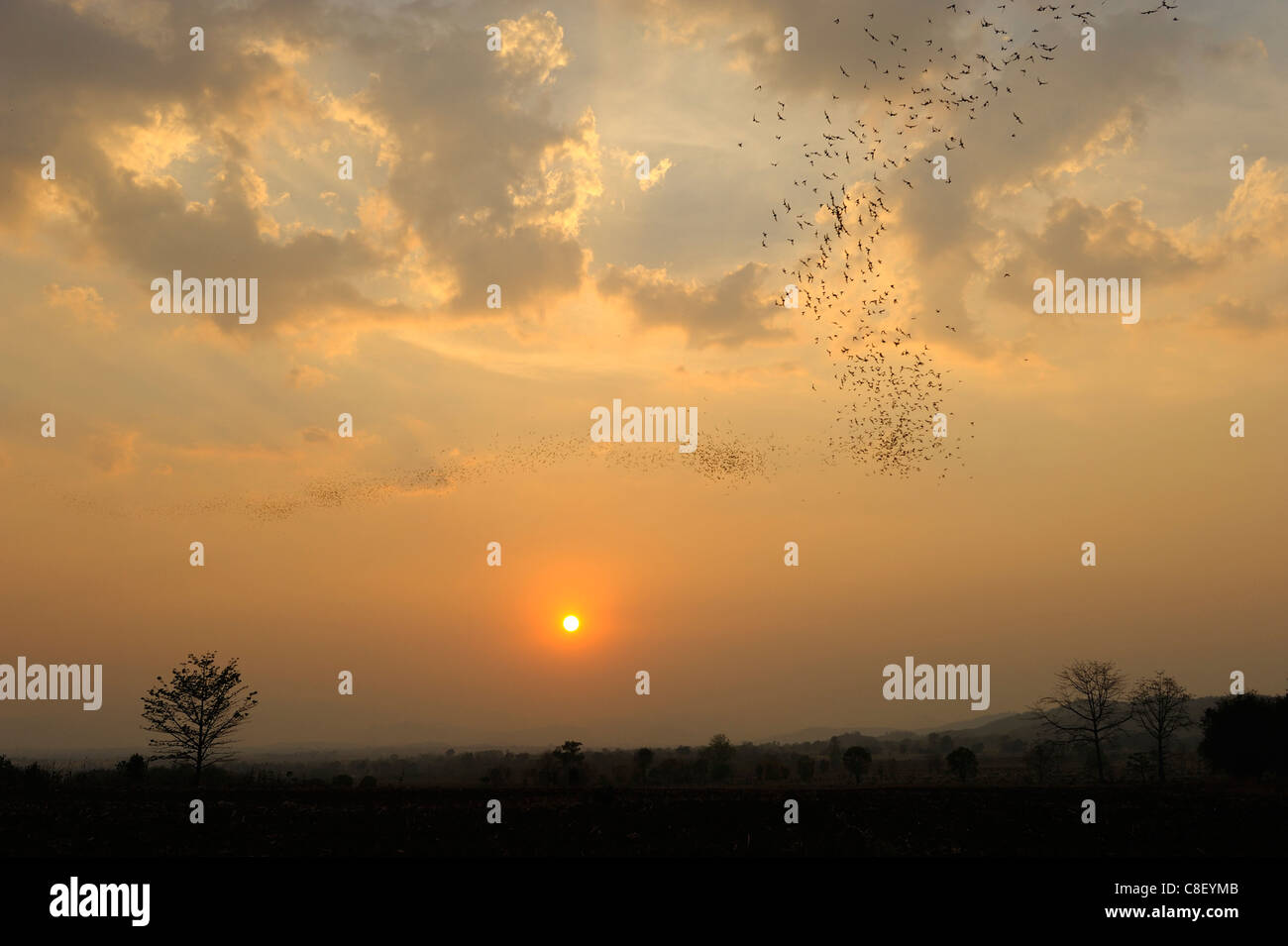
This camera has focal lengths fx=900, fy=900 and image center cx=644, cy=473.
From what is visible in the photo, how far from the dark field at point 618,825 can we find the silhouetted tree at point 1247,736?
26.1 meters

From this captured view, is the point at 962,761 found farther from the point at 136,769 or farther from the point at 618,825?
the point at 136,769

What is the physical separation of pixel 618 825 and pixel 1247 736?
2114 inches

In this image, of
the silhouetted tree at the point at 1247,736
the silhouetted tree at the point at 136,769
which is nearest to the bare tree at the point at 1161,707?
the silhouetted tree at the point at 1247,736

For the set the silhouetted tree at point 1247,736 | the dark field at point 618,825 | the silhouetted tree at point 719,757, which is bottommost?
the silhouetted tree at point 719,757

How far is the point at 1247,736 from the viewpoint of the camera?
65.4m

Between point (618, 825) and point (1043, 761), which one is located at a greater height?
point (618, 825)

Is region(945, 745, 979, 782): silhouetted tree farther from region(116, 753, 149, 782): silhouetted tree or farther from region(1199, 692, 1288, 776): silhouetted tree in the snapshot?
region(116, 753, 149, 782): silhouetted tree

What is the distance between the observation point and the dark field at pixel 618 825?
33281 mm

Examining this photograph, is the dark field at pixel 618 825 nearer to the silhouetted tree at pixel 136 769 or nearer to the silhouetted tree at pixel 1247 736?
the silhouetted tree at pixel 136 769

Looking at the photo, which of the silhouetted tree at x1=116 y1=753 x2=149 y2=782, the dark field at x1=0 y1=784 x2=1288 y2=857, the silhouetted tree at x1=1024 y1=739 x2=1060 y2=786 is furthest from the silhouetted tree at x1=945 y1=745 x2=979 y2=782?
the silhouetted tree at x1=116 y1=753 x2=149 y2=782

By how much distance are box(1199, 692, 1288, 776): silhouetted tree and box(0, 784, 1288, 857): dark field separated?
85.8 ft

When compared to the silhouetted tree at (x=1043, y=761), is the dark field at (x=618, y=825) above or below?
above

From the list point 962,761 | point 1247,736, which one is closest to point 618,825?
point 1247,736
